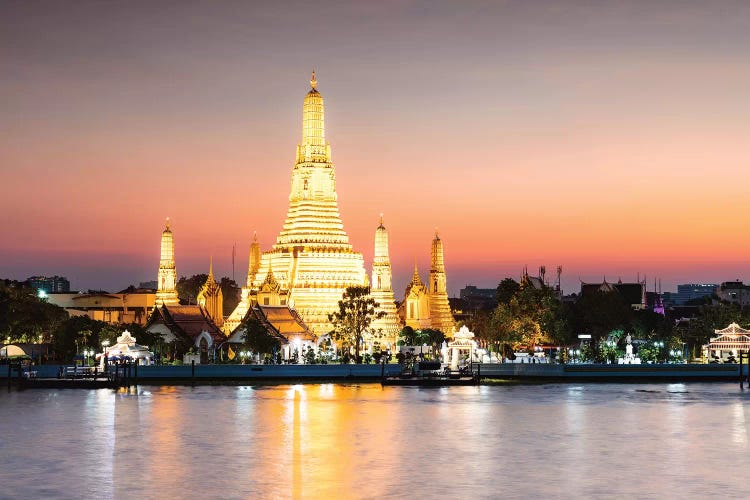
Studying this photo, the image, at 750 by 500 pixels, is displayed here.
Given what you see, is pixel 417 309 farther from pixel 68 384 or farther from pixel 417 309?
pixel 68 384

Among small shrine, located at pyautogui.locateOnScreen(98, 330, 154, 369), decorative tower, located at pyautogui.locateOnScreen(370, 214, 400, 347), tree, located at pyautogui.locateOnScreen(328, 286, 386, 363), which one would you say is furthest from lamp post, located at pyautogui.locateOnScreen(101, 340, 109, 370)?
decorative tower, located at pyautogui.locateOnScreen(370, 214, 400, 347)

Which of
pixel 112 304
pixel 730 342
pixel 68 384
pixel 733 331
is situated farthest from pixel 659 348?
pixel 112 304

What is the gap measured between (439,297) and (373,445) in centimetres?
7181

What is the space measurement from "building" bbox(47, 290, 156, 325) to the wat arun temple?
54293mm

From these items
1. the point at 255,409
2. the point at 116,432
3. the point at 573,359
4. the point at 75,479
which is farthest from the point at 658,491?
the point at 573,359

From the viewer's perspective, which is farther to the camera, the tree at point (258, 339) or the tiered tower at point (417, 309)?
the tiered tower at point (417, 309)

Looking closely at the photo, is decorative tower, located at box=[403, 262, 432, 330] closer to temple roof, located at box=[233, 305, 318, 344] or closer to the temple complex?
the temple complex

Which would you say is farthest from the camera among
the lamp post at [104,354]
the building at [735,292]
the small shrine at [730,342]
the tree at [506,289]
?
the building at [735,292]

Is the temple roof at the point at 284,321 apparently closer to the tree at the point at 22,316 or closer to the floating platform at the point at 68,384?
the floating platform at the point at 68,384

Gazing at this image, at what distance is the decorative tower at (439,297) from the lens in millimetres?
116500

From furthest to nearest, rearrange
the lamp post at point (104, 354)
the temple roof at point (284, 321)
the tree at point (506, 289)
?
the tree at point (506, 289), the temple roof at point (284, 321), the lamp post at point (104, 354)

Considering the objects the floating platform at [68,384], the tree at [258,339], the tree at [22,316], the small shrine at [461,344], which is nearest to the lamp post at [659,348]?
the small shrine at [461,344]

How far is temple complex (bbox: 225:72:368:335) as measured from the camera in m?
98.9

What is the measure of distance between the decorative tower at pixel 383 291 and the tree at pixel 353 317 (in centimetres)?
698
